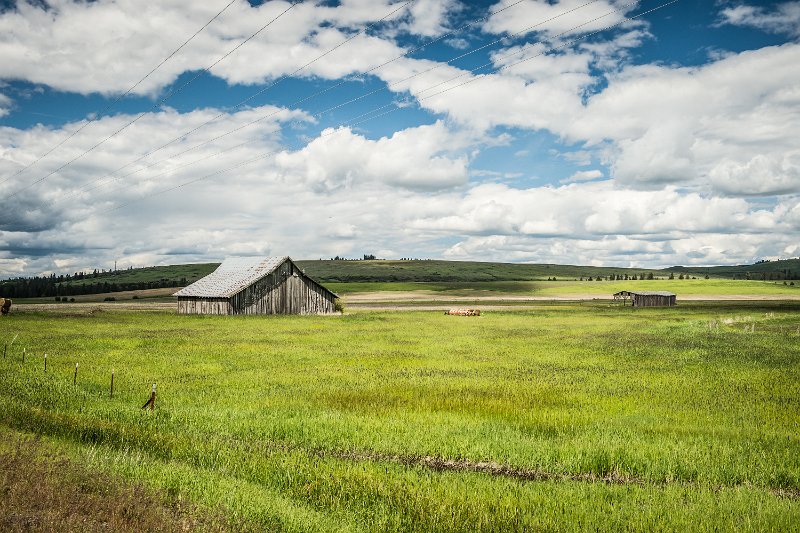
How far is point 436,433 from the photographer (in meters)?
13.6

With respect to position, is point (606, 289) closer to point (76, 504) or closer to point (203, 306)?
point (203, 306)

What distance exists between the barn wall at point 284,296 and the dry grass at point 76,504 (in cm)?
5800

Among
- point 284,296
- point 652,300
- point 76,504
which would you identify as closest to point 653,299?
point 652,300

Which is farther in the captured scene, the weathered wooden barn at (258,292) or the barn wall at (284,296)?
the barn wall at (284,296)

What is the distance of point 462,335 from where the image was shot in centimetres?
4228

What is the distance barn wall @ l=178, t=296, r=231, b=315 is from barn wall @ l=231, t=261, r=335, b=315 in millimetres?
1042

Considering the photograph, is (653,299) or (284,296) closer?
(284,296)

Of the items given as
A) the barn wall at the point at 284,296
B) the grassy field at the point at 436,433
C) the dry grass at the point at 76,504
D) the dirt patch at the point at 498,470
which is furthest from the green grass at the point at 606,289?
the dry grass at the point at 76,504

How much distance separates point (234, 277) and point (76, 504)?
65.2m

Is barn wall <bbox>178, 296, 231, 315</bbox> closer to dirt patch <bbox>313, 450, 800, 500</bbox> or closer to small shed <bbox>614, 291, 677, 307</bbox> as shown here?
dirt patch <bbox>313, 450, 800, 500</bbox>

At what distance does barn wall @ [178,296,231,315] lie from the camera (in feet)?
214

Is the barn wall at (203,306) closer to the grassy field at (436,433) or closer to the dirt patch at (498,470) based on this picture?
the grassy field at (436,433)

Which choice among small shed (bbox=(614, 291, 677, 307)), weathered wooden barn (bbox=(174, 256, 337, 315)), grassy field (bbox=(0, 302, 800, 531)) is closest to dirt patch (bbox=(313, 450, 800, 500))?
grassy field (bbox=(0, 302, 800, 531))

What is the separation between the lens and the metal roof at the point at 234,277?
2619 inches
